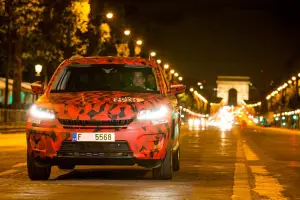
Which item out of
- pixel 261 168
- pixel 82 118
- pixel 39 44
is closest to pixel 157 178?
pixel 82 118

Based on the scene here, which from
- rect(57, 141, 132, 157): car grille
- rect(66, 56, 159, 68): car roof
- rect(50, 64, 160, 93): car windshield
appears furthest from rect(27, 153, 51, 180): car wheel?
rect(66, 56, 159, 68): car roof

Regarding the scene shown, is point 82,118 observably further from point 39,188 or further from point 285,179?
point 285,179

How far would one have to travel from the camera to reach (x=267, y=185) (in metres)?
12.2

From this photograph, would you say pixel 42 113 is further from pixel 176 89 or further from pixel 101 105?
pixel 176 89

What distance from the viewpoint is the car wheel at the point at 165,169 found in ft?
40.4

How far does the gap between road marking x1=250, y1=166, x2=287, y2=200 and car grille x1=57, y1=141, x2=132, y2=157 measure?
195 centimetres

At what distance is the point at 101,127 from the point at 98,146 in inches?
10.6

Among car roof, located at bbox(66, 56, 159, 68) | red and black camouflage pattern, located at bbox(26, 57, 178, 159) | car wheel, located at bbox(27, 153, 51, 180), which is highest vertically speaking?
car roof, located at bbox(66, 56, 159, 68)

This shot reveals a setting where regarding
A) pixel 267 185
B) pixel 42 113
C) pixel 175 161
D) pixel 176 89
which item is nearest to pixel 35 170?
pixel 42 113

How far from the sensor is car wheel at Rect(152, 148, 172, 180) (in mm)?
12320

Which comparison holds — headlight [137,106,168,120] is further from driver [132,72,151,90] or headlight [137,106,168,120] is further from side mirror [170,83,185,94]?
side mirror [170,83,185,94]

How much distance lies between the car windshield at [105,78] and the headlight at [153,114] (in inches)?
33.6

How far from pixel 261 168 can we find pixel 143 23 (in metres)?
122

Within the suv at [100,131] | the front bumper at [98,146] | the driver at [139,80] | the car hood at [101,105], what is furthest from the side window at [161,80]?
the front bumper at [98,146]
